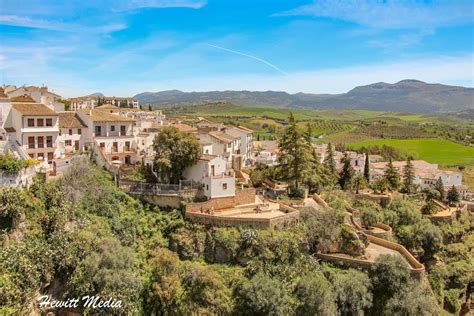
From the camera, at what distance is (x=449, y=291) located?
39.3 m

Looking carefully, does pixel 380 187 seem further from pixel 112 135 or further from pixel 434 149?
pixel 434 149

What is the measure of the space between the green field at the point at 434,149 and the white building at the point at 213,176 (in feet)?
246

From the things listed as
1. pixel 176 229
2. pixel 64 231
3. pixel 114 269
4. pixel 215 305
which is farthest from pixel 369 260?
pixel 64 231

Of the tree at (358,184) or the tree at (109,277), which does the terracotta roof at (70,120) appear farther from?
the tree at (358,184)

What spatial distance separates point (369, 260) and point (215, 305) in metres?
13.0

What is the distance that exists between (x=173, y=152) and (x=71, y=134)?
11.7 m

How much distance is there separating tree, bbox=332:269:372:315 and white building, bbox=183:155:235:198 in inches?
474

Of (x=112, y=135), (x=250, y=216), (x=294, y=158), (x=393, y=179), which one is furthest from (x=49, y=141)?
(x=393, y=179)

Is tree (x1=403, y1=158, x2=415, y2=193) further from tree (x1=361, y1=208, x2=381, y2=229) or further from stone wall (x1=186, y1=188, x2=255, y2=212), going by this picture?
stone wall (x1=186, y1=188, x2=255, y2=212)

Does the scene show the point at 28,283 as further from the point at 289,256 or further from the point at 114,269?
the point at 289,256

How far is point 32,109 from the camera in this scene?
37.5m

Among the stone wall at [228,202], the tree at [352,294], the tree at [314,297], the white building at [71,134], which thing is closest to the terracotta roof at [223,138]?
the stone wall at [228,202]

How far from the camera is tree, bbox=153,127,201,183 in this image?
37.9 metres

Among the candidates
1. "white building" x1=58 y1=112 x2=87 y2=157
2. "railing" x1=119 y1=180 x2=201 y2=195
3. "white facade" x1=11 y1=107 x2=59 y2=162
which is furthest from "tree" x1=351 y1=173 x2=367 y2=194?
"white facade" x1=11 y1=107 x2=59 y2=162
